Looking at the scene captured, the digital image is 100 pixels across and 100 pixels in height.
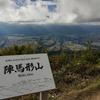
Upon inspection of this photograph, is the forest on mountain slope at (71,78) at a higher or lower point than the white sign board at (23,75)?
lower

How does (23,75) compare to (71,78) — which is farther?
(71,78)

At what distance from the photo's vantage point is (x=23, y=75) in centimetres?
257

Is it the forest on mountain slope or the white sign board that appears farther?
the forest on mountain slope

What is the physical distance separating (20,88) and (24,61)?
2.18 ft

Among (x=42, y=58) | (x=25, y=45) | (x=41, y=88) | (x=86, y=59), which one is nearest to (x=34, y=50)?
(x=25, y=45)

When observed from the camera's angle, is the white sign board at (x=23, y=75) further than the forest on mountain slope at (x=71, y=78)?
No

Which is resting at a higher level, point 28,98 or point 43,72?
point 43,72

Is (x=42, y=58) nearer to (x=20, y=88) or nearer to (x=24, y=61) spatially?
(x=24, y=61)

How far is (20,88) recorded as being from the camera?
2.40 metres

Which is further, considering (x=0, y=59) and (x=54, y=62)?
(x=54, y=62)

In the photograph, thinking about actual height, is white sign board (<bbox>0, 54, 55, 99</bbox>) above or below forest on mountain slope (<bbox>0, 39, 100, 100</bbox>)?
above

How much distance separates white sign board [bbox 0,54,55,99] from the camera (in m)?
2.36

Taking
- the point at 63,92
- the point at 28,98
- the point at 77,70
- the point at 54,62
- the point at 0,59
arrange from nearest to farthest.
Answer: the point at 0,59 < the point at 28,98 < the point at 63,92 < the point at 77,70 < the point at 54,62

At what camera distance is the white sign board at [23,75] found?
92.7 inches
